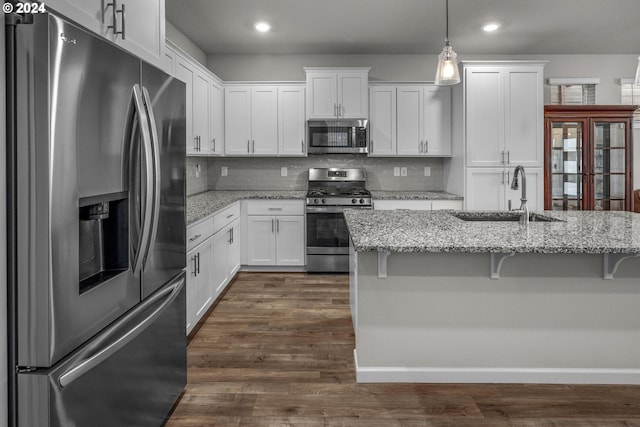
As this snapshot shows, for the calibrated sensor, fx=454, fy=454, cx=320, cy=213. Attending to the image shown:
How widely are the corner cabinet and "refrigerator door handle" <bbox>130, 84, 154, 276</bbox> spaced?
188 inches

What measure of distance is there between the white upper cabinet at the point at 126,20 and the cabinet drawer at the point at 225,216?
5.72 feet

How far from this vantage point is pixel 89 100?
133cm

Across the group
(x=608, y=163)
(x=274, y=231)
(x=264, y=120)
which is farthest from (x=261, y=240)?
(x=608, y=163)

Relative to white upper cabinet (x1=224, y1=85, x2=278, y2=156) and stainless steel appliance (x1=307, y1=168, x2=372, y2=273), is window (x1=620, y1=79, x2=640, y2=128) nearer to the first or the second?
stainless steel appliance (x1=307, y1=168, x2=372, y2=273)

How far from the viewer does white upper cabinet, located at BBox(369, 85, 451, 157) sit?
5.29m

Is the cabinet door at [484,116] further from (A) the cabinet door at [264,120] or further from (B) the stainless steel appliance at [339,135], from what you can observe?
(A) the cabinet door at [264,120]

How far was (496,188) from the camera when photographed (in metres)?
4.88

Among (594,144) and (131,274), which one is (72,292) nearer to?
(131,274)

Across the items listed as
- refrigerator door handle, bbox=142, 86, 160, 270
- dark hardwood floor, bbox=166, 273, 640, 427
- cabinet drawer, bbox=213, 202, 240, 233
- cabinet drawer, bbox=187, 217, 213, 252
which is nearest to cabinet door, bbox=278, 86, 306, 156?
cabinet drawer, bbox=213, 202, 240, 233

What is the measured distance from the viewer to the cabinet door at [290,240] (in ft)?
16.8

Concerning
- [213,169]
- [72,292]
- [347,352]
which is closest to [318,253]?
[213,169]

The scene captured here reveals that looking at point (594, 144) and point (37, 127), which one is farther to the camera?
point (594, 144)

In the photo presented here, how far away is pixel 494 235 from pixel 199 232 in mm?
1972

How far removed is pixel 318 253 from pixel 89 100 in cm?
389
